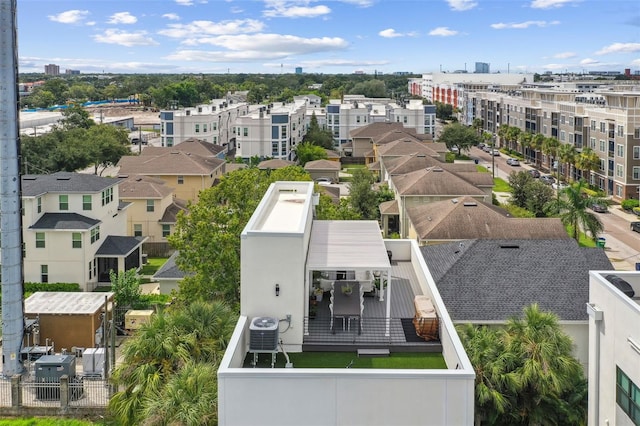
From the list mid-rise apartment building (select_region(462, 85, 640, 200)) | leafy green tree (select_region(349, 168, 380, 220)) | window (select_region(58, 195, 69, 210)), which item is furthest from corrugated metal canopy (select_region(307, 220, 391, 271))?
mid-rise apartment building (select_region(462, 85, 640, 200))

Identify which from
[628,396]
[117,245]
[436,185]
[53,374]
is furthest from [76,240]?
[628,396]

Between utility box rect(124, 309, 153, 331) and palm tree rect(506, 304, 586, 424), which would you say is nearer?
palm tree rect(506, 304, 586, 424)

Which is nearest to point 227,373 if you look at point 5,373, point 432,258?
point 5,373

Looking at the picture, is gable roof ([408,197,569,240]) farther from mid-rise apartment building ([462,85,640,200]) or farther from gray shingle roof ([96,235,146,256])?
mid-rise apartment building ([462,85,640,200])

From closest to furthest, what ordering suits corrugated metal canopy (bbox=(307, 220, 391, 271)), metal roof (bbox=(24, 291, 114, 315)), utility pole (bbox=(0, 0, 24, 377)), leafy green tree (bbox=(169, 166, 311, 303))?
corrugated metal canopy (bbox=(307, 220, 391, 271)) < utility pole (bbox=(0, 0, 24, 377)) < leafy green tree (bbox=(169, 166, 311, 303)) < metal roof (bbox=(24, 291, 114, 315))

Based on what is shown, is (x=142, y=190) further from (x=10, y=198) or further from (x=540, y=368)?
(x=540, y=368)
